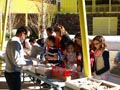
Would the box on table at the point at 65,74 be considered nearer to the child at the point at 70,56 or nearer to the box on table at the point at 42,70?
the box on table at the point at 42,70

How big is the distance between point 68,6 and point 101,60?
38.3m

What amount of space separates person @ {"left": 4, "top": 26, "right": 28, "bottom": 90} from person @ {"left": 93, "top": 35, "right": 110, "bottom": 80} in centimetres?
119

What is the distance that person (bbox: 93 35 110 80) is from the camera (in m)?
5.88

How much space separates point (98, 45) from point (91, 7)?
37388mm

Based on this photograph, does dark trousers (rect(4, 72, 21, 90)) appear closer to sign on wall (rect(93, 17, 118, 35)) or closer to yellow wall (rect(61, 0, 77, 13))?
sign on wall (rect(93, 17, 118, 35))

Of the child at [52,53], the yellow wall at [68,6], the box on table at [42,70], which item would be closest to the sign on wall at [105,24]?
the yellow wall at [68,6]

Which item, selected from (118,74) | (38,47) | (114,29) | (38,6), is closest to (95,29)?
(114,29)

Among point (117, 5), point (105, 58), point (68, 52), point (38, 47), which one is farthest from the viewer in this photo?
point (117, 5)

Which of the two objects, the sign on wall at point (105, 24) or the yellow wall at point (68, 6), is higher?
the yellow wall at point (68, 6)

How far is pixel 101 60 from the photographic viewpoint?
591cm

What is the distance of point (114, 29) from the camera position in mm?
41531

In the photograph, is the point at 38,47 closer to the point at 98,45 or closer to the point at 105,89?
the point at 98,45

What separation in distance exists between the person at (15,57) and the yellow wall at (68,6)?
3678cm

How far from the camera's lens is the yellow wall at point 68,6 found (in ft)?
142
